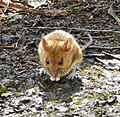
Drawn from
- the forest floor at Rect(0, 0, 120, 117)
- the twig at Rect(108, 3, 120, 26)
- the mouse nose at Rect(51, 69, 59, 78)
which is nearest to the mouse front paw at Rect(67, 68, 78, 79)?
the forest floor at Rect(0, 0, 120, 117)

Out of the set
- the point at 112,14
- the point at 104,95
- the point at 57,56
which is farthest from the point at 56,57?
A: the point at 112,14

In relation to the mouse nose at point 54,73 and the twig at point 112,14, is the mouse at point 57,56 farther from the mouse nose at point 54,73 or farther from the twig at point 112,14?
the twig at point 112,14

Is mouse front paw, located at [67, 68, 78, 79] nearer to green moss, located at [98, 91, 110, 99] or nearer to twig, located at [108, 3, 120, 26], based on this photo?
green moss, located at [98, 91, 110, 99]

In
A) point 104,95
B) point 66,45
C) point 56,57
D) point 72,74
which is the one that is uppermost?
point 66,45

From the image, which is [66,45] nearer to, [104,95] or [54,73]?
[54,73]

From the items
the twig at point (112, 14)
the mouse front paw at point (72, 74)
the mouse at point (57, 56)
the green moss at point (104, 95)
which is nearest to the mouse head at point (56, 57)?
the mouse at point (57, 56)

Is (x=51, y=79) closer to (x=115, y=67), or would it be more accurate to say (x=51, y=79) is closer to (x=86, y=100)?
(x=86, y=100)
